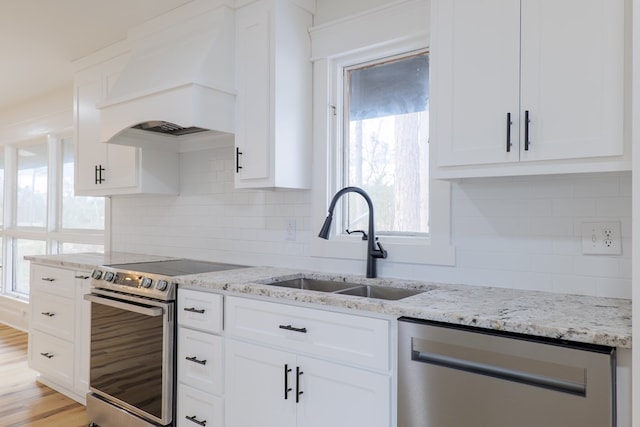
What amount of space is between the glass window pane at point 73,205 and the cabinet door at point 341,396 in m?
3.24

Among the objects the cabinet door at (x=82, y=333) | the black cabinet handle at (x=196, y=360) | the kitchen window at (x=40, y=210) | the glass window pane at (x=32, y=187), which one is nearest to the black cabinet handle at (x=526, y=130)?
the black cabinet handle at (x=196, y=360)

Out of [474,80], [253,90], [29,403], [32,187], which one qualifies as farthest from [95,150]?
[474,80]

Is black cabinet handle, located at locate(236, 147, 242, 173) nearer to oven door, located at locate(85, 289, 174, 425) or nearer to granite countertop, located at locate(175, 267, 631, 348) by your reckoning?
granite countertop, located at locate(175, 267, 631, 348)

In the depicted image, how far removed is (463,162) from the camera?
1.76 meters

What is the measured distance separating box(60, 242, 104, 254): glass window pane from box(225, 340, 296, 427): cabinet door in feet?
8.89

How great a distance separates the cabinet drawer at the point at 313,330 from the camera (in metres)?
1.64

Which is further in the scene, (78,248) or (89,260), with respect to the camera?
(78,248)

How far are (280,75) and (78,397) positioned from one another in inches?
100

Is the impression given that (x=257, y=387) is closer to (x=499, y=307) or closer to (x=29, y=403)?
(x=499, y=307)

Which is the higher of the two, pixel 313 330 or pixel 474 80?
pixel 474 80

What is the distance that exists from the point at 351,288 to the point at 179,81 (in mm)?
1462

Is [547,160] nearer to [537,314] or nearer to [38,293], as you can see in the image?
[537,314]

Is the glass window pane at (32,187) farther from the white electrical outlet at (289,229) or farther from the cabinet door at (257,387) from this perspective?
the cabinet door at (257,387)

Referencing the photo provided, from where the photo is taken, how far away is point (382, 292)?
7.27 feet
